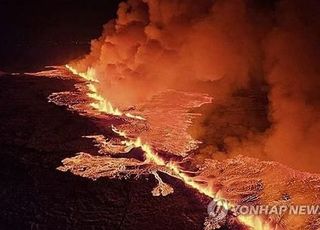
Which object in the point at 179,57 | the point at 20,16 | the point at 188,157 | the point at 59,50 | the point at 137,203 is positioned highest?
the point at 20,16

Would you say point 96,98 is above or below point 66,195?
above

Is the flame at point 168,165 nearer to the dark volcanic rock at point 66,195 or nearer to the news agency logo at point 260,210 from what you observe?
the news agency logo at point 260,210

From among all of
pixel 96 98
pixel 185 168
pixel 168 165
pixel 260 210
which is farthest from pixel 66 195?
pixel 96 98

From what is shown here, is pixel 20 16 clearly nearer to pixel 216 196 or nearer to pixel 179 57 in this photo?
pixel 179 57

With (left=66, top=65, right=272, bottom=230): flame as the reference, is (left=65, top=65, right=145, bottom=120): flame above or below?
above

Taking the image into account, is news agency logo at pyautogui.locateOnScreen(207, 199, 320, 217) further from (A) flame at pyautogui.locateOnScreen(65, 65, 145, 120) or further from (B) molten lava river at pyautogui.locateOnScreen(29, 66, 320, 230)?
(A) flame at pyautogui.locateOnScreen(65, 65, 145, 120)

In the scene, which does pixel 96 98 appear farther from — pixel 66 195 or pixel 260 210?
pixel 260 210


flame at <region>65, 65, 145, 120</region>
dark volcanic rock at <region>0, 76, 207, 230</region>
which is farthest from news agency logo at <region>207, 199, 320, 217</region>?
flame at <region>65, 65, 145, 120</region>

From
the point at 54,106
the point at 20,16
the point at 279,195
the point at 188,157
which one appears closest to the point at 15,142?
the point at 54,106
